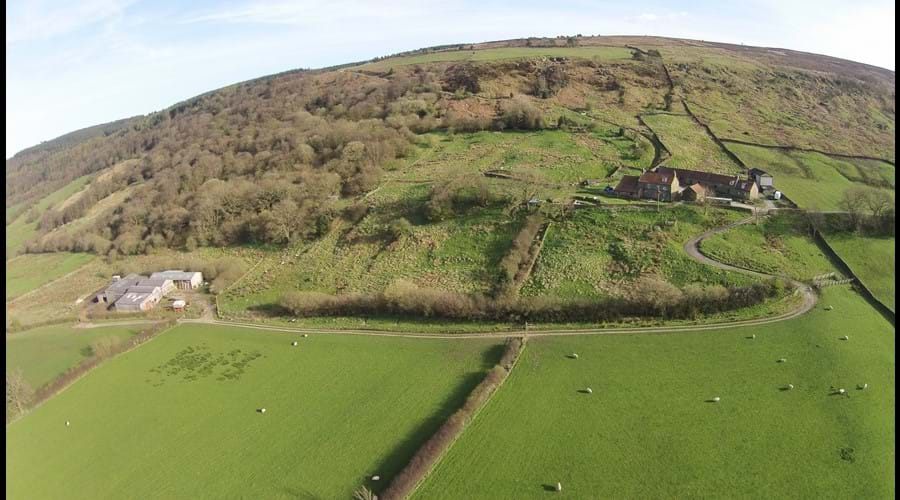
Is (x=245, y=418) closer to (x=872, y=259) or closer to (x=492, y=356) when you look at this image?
(x=492, y=356)

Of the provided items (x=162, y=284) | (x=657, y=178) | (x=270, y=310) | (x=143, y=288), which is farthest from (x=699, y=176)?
(x=143, y=288)

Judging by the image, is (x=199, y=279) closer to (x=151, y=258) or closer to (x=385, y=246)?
(x=151, y=258)

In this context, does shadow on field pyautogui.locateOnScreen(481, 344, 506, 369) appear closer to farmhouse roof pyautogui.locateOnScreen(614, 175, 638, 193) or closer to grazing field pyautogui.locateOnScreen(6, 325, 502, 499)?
grazing field pyautogui.locateOnScreen(6, 325, 502, 499)

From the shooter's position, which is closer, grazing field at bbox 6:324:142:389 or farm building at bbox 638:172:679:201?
grazing field at bbox 6:324:142:389

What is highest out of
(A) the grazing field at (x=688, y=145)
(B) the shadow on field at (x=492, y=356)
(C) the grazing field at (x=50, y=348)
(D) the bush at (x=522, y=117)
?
(D) the bush at (x=522, y=117)

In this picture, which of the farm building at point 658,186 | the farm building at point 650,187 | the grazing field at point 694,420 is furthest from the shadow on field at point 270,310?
the farm building at point 658,186

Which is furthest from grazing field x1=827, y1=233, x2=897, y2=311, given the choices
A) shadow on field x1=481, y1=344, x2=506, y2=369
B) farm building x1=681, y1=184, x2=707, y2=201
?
shadow on field x1=481, y1=344, x2=506, y2=369

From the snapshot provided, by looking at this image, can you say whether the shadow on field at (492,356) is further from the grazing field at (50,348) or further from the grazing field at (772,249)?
the grazing field at (50,348)
